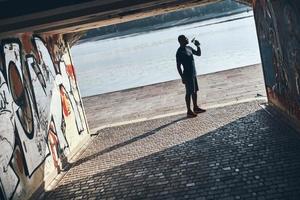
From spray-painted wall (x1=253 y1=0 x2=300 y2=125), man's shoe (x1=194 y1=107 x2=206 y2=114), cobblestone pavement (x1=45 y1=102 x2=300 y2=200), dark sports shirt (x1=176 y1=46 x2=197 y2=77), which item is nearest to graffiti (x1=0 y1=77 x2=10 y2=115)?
cobblestone pavement (x1=45 y1=102 x2=300 y2=200)

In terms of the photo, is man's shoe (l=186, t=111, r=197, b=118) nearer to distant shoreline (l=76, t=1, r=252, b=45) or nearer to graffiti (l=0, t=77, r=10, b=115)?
graffiti (l=0, t=77, r=10, b=115)

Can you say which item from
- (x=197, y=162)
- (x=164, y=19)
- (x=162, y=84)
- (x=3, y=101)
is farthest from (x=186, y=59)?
(x=164, y=19)

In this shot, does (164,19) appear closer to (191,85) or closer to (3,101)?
(191,85)

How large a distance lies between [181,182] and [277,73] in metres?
3.66

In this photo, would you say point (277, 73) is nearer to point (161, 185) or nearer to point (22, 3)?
point (161, 185)

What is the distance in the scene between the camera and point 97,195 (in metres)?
7.43

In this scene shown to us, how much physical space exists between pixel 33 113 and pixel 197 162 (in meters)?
3.39

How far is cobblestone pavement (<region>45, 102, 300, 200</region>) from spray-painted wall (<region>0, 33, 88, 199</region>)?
56 cm

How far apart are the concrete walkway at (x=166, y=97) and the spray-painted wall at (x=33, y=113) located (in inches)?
113

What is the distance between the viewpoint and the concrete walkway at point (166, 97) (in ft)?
44.5

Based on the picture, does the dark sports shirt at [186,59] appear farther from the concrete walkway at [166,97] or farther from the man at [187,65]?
the concrete walkway at [166,97]

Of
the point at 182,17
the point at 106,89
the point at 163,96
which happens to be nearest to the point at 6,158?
the point at 163,96

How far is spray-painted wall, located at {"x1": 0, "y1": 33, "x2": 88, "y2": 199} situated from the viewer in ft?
24.0

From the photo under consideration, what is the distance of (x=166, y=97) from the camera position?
16.0m
